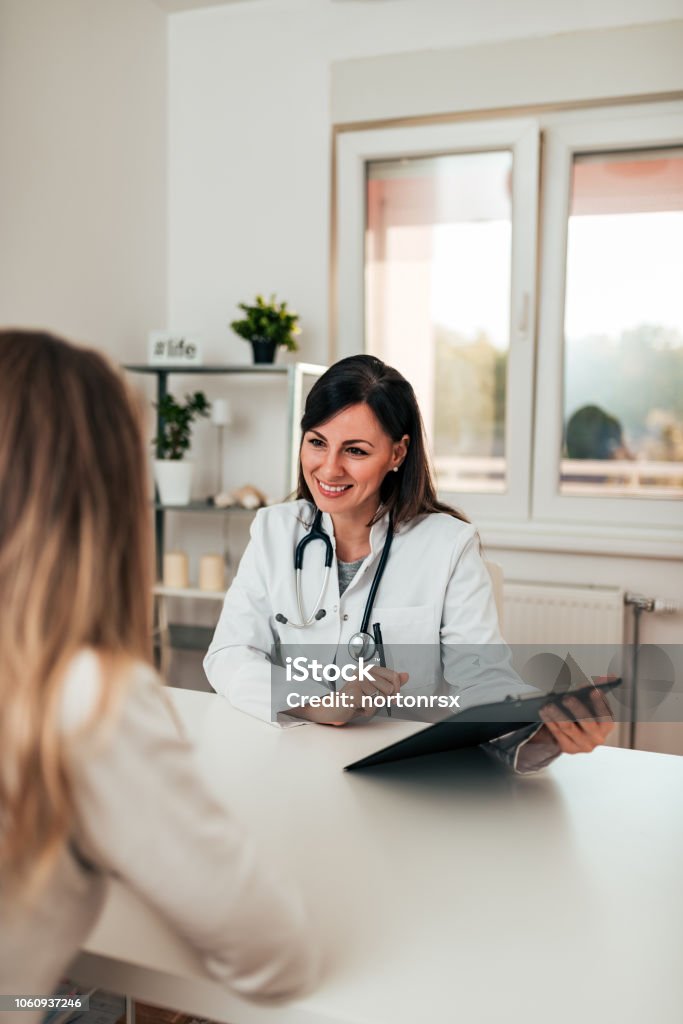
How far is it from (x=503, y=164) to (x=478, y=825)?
95.8 inches

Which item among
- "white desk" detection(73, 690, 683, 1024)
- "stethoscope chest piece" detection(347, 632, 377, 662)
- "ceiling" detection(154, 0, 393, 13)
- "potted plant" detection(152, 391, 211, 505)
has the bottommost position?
"white desk" detection(73, 690, 683, 1024)

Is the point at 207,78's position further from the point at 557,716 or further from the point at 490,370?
the point at 557,716

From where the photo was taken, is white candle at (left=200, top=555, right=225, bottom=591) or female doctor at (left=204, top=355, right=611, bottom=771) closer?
female doctor at (left=204, top=355, right=611, bottom=771)

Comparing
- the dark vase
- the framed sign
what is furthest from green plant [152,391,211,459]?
the dark vase

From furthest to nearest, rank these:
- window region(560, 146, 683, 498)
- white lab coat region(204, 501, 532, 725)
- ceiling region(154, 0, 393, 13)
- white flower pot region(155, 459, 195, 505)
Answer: ceiling region(154, 0, 393, 13) → white flower pot region(155, 459, 195, 505) → window region(560, 146, 683, 498) → white lab coat region(204, 501, 532, 725)

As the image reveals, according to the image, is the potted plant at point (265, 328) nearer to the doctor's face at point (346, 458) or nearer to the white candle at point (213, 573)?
the white candle at point (213, 573)

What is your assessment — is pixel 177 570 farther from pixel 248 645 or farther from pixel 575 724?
pixel 575 724

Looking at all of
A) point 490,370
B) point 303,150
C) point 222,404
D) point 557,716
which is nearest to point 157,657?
point 222,404

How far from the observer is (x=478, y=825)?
989 mm

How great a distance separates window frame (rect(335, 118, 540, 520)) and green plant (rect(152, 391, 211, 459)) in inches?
20.8

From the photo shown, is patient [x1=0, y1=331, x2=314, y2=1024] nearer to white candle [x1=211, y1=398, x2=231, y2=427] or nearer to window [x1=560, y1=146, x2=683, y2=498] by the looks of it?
white candle [x1=211, y1=398, x2=231, y2=427]

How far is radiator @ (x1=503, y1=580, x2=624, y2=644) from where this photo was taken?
2.64 meters

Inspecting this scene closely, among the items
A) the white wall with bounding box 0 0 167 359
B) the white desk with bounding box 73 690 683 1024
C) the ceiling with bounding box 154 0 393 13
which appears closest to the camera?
the white desk with bounding box 73 690 683 1024

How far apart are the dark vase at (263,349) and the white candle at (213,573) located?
671 millimetres
